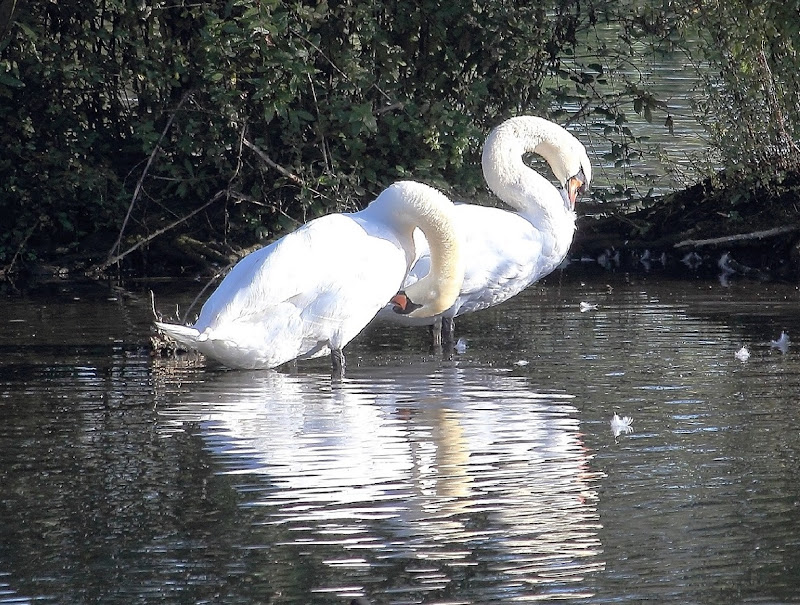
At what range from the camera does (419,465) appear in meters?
6.30

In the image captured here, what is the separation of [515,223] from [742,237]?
11.3 feet

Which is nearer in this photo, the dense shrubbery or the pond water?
the pond water

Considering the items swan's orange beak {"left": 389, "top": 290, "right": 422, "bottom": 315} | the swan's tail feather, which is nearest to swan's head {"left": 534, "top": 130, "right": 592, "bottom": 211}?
swan's orange beak {"left": 389, "top": 290, "right": 422, "bottom": 315}

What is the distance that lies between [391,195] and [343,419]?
1784 millimetres

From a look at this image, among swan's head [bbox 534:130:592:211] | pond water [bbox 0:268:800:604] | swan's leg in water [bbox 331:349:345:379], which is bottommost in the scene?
pond water [bbox 0:268:800:604]

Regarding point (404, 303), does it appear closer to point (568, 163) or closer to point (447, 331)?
point (447, 331)

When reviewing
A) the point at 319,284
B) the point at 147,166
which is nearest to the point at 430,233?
the point at 319,284

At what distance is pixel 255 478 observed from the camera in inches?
240

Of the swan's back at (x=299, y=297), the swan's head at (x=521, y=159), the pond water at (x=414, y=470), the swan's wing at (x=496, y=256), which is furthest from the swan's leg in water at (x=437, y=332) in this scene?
the swan's back at (x=299, y=297)

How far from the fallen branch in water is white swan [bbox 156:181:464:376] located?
4581mm

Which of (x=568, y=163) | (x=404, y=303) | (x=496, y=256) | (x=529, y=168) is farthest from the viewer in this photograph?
(x=568, y=163)

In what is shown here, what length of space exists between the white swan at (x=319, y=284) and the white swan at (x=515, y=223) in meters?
0.34

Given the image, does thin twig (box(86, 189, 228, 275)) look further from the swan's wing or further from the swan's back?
the swan's back

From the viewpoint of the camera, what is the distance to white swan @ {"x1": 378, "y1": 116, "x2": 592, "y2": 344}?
31.1ft
